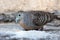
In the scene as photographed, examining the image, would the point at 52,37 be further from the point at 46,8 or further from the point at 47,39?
the point at 46,8

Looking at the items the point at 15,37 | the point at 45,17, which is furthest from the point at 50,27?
the point at 15,37

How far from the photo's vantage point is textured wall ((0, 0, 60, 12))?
4.66 feet

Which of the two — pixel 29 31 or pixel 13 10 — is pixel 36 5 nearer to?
pixel 13 10

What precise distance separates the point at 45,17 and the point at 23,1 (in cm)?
42

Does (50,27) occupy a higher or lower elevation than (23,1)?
lower

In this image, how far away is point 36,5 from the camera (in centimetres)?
143

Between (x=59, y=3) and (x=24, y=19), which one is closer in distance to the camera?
(x=24, y=19)

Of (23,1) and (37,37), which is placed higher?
(23,1)

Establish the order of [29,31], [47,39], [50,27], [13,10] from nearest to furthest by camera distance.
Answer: [47,39]
[29,31]
[50,27]
[13,10]

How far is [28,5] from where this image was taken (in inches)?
56.1

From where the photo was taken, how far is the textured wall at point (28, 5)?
1421 millimetres

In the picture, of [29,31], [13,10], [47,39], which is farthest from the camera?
[13,10]

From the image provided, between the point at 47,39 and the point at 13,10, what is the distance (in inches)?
26.1

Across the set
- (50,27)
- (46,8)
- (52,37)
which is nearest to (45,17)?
(50,27)
